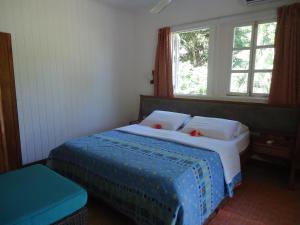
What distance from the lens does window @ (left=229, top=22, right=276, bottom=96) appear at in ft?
10.1

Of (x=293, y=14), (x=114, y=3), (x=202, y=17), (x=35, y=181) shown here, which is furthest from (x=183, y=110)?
(x=35, y=181)

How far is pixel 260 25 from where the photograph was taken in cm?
310

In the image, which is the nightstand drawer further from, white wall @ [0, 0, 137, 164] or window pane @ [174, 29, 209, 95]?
white wall @ [0, 0, 137, 164]

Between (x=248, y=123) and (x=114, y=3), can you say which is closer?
(x=248, y=123)

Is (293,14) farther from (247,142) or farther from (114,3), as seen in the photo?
(114,3)

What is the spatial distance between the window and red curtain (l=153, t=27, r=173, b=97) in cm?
109

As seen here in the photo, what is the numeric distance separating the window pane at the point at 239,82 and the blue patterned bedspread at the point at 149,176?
1.58 meters

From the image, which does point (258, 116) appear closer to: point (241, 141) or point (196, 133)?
point (241, 141)

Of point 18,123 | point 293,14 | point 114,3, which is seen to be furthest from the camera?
point 114,3

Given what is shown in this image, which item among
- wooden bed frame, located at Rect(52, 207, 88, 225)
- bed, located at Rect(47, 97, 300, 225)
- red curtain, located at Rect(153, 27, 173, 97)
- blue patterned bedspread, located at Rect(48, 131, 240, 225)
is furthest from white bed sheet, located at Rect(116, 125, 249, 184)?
wooden bed frame, located at Rect(52, 207, 88, 225)

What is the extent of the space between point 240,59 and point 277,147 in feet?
4.64

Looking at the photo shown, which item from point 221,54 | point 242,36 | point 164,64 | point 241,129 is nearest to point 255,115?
point 241,129

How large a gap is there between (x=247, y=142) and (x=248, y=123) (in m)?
0.31

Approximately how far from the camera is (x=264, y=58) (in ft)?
10.2
